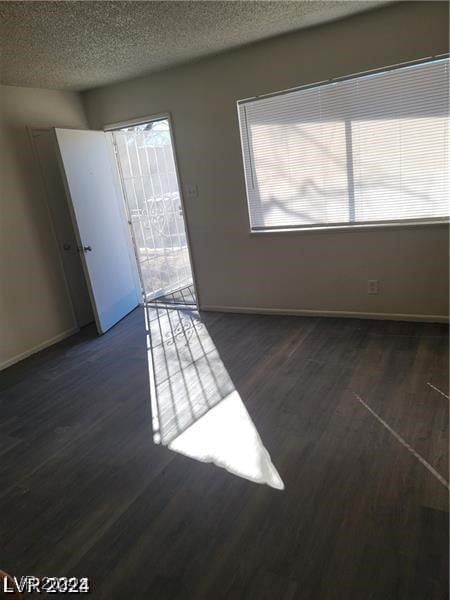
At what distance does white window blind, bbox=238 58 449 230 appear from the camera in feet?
10.3

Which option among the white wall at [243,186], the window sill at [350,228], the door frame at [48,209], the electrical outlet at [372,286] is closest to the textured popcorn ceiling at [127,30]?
the white wall at [243,186]

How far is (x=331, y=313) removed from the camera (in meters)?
3.90

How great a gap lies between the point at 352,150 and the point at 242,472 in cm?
273

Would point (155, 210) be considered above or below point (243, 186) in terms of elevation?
below

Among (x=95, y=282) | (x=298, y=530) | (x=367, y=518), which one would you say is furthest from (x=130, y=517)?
(x=95, y=282)

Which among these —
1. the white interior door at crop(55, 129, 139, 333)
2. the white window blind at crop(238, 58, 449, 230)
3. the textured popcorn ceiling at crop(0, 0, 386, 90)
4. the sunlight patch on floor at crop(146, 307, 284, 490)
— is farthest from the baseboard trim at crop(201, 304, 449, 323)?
the textured popcorn ceiling at crop(0, 0, 386, 90)

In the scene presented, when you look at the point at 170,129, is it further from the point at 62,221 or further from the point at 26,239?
the point at 26,239

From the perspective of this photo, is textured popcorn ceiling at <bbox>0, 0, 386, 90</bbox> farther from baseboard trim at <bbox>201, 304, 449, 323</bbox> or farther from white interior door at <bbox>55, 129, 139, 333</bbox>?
baseboard trim at <bbox>201, 304, 449, 323</bbox>

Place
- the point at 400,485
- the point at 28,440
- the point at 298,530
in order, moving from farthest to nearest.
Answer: the point at 28,440, the point at 400,485, the point at 298,530

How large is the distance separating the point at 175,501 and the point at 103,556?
1.23 feet

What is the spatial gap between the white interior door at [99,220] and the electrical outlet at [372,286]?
2643 mm

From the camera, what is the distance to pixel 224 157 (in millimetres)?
3955

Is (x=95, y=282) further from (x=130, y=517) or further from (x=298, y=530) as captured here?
(x=298, y=530)

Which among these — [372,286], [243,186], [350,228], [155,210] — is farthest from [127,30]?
[372,286]
